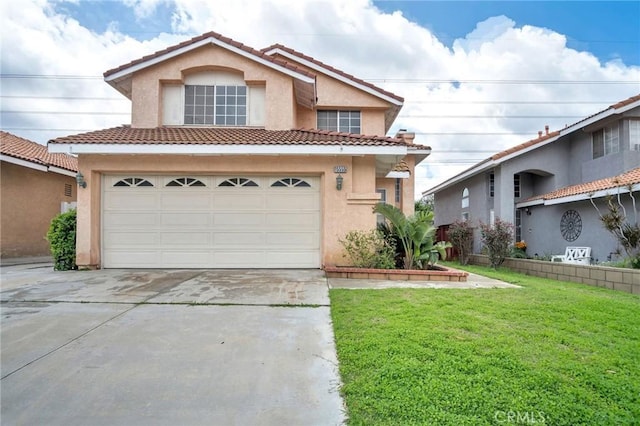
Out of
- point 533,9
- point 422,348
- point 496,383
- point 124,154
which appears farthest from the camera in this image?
point 533,9

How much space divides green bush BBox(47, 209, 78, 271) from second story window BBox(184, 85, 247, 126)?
476 cm

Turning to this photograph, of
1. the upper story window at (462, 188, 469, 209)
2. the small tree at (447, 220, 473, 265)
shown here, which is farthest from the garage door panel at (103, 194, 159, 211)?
the upper story window at (462, 188, 469, 209)

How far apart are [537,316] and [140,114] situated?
12.1 m

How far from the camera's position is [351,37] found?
71.1 feet

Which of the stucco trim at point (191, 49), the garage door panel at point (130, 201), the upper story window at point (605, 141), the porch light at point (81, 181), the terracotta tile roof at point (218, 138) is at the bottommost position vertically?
the garage door panel at point (130, 201)

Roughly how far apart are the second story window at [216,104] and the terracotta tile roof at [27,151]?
681 centimetres

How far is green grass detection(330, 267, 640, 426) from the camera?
2721 mm

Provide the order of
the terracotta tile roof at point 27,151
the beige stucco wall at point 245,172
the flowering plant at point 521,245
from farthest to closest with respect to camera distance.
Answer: the flowering plant at point 521,245
the terracotta tile roof at point 27,151
the beige stucco wall at point 245,172

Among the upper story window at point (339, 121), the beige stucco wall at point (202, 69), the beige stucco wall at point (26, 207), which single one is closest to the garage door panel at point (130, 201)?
the beige stucco wall at point (202, 69)

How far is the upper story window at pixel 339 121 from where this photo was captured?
1452 cm

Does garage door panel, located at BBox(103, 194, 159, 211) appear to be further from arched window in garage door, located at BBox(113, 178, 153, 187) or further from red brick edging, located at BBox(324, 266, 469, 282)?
red brick edging, located at BBox(324, 266, 469, 282)

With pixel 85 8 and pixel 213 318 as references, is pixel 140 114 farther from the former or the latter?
pixel 213 318

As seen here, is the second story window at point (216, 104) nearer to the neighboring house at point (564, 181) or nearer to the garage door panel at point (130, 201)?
the garage door panel at point (130, 201)

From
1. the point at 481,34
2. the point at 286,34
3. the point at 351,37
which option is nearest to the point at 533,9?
the point at 481,34
